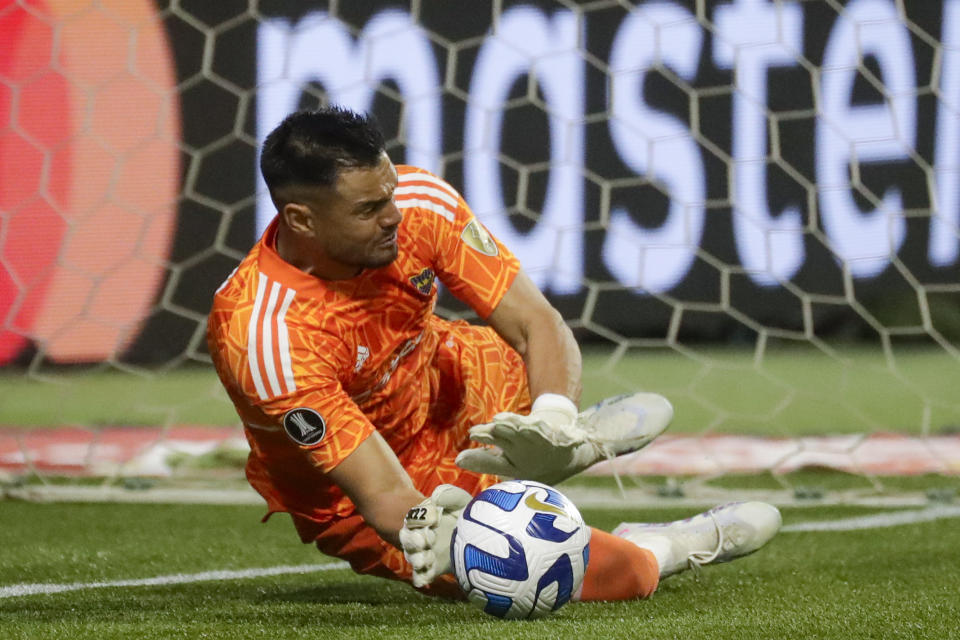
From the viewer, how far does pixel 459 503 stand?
2766 millimetres

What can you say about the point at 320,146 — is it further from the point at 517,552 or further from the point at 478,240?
the point at 517,552

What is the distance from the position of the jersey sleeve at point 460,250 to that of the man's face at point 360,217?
8.8 inches

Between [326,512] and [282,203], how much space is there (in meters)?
0.74

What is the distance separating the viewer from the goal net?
215 inches

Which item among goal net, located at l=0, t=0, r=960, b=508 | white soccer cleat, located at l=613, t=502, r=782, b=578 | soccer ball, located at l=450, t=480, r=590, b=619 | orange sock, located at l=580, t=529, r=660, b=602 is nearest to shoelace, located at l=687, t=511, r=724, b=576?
white soccer cleat, located at l=613, t=502, r=782, b=578

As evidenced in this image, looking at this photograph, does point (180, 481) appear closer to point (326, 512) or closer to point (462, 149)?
point (462, 149)

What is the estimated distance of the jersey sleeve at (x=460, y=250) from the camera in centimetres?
305

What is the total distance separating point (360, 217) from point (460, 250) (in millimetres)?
341

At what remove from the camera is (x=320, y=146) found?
2.76m

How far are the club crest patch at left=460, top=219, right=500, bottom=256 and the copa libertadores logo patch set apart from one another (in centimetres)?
59

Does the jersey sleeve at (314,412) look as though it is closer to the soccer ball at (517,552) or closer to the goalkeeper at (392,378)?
the goalkeeper at (392,378)

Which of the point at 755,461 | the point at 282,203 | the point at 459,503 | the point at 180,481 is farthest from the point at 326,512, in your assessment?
the point at 755,461

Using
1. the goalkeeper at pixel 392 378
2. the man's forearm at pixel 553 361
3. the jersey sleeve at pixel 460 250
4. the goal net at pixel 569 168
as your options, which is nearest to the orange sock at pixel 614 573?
the goalkeeper at pixel 392 378

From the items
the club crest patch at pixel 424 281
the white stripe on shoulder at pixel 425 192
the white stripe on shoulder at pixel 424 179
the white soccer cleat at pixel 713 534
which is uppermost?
the white stripe on shoulder at pixel 424 179
